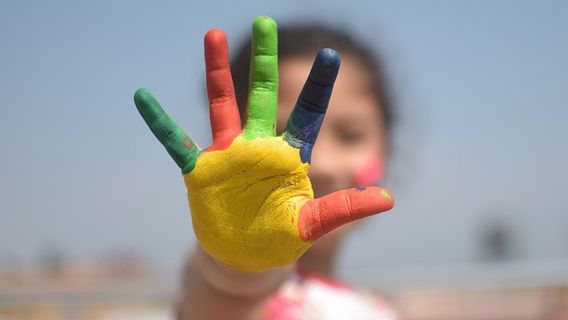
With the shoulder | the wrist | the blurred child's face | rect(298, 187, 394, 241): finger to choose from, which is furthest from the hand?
the blurred child's face

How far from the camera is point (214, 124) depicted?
0.79m

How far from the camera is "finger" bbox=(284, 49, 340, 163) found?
2.46 feet

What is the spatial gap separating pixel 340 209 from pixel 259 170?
0.31 ft

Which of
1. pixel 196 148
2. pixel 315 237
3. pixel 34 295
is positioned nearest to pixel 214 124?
pixel 196 148

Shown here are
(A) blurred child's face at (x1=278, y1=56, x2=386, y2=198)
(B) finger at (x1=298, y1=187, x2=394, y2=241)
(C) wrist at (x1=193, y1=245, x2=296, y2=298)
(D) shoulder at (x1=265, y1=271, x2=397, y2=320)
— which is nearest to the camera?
(B) finger at (x1=298, y1=187, x2=394, y2=241)

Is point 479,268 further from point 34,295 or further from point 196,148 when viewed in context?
point 196,148

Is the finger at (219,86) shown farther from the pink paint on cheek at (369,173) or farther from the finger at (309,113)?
the pink paint on cheek at (369,173)

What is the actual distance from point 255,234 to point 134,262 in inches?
233

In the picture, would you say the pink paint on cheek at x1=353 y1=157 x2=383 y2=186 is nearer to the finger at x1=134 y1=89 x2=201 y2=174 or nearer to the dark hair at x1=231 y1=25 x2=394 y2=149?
the dark hair at x1=231 y1=25 x2=394 y2=149

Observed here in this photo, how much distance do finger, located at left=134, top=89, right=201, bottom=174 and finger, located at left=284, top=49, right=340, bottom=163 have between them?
11cm

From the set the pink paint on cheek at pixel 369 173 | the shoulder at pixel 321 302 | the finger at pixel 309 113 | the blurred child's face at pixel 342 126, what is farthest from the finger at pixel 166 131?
the pink paint on cheek at pixel 369 173

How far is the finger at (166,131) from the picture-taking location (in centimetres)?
77

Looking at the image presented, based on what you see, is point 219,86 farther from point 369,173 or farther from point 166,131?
point 369,173

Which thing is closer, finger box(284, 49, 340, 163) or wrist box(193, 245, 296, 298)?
finger box(284, 49, 340, 163)
